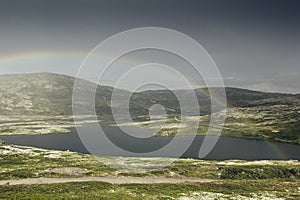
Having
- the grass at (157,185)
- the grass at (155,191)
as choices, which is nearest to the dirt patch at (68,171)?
the grass at (157,185)

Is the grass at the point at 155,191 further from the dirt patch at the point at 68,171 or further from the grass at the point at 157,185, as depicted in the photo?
the dirt patch at the point at 68,171

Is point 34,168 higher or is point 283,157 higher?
point 34,168

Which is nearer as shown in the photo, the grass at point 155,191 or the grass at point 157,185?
the grass at point 155,191

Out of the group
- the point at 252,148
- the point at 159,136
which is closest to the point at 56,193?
the point at 252,148

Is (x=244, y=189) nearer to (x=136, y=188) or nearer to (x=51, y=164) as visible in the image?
(x=136, y=188)

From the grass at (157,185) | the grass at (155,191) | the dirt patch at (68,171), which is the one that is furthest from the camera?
the dirt patch at (68,171)

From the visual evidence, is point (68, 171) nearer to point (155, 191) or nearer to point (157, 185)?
point (157, 185)

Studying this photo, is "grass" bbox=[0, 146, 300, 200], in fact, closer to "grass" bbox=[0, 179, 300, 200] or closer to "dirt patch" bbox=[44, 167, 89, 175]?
"grass" bbox=[0, 179, 300, 200]

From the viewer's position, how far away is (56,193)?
49938mm

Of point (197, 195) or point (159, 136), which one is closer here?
point (197, 195)

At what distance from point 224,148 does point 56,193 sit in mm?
113605

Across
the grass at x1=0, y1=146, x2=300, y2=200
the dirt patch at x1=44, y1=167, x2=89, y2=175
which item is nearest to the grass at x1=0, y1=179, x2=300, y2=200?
the grass at x1=0, y1=146, x2=300, y2=200

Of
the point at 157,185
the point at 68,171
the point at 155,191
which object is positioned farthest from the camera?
the point at 68,171

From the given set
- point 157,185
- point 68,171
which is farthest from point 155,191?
point 68,171
